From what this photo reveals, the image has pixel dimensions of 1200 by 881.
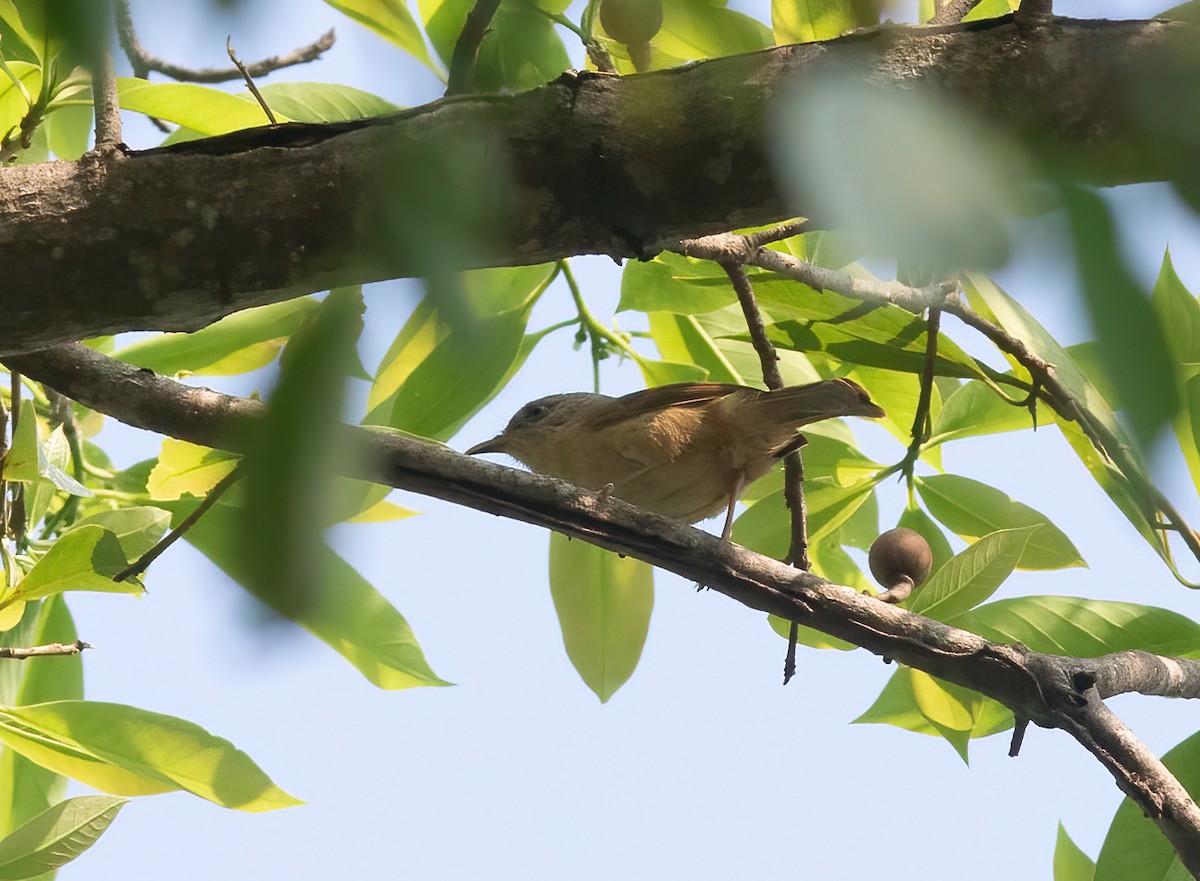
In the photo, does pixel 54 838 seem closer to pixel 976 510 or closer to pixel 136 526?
pixel 136 526

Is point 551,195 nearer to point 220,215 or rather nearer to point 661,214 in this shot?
point 661,214

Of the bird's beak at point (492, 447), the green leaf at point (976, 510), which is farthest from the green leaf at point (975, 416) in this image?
the bird's beak at point (492, 447)

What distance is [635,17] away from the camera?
23.7 inches

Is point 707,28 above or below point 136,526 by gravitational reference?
below

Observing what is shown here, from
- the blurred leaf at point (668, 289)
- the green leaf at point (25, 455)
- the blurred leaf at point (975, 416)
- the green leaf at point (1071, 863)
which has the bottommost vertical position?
the green leaf at point (1071, 863)

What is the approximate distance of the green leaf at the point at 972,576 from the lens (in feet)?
6.63

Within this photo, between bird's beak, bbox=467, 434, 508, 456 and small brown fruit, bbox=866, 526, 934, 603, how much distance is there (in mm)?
1400

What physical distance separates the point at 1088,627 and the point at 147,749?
1.91 m

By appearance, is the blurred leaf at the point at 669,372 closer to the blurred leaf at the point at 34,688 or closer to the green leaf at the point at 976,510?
the green leaf at the point at 976,510

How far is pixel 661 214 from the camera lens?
116cm

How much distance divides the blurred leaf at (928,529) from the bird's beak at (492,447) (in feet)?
4.17

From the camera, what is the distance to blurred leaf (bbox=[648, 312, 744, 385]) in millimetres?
2906

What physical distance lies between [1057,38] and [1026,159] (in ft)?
2.82

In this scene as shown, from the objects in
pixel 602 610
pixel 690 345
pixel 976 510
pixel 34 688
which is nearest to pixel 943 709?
pixel 976 510
